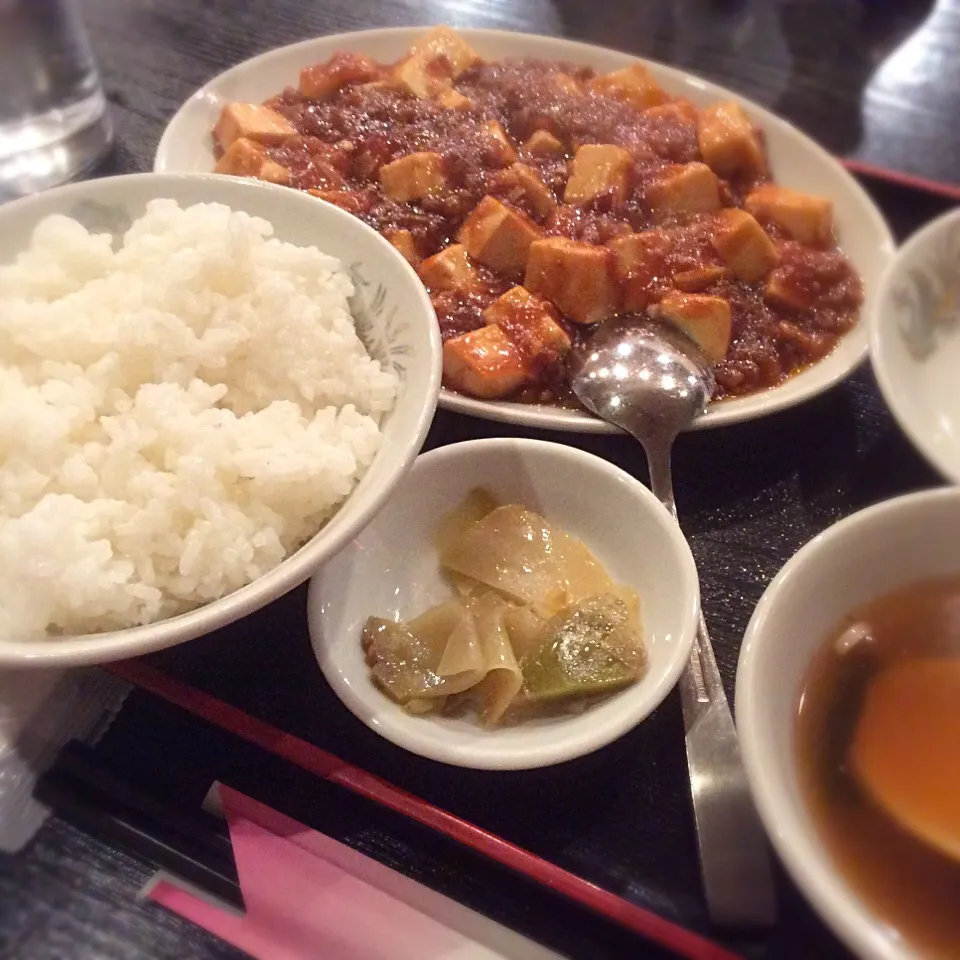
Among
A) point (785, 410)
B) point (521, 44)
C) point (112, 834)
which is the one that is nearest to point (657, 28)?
point (521, 44)

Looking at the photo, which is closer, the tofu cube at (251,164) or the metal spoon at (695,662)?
the metal spoon at (695,662)

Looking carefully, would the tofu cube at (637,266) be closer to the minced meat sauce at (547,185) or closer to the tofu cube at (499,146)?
the minced meat sauce at (547,185)

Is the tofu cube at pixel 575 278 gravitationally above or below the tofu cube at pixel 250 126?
below

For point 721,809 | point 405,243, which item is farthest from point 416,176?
point 721,809

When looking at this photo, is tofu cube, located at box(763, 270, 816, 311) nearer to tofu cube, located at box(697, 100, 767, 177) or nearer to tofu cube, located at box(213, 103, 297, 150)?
tofu cube, located at box(697, 100, 767, 177)

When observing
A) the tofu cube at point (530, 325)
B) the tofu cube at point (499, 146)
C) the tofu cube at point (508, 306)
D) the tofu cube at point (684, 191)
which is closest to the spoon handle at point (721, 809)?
the tofu cube at point (530, 325)

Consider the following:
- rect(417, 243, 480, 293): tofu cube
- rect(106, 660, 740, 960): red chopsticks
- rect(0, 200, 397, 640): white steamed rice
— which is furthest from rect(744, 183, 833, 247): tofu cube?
rect(106, 660, 740, 960): red chopsticks
